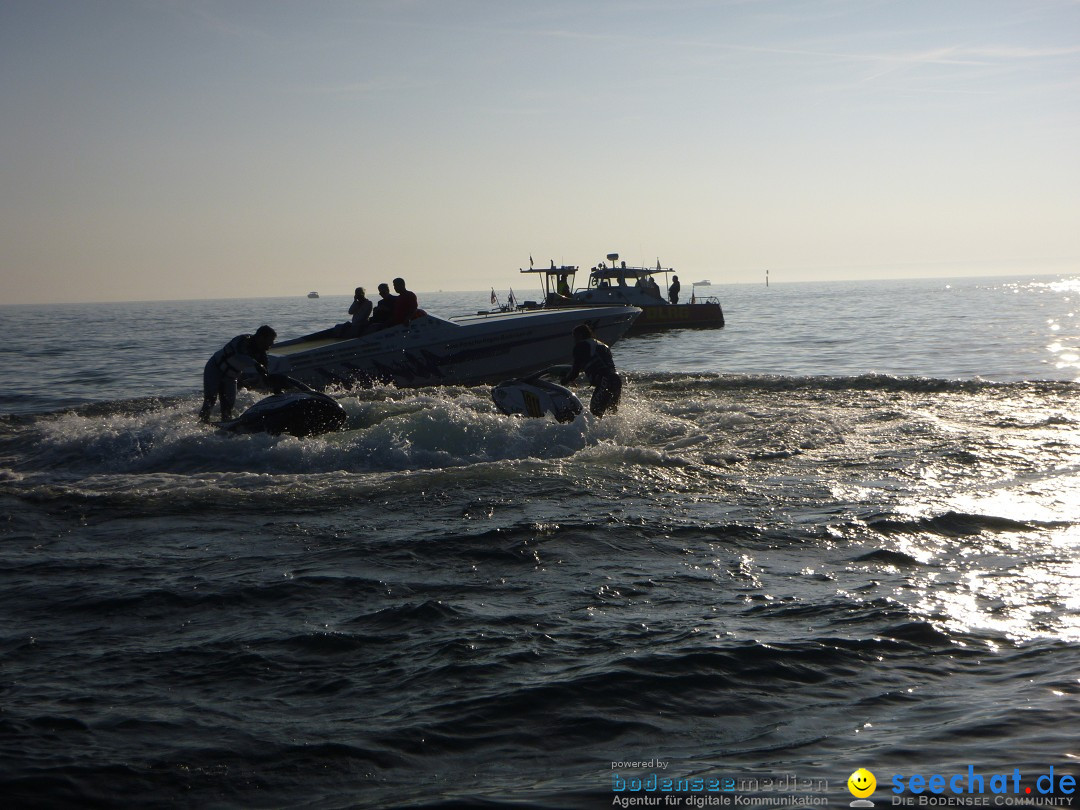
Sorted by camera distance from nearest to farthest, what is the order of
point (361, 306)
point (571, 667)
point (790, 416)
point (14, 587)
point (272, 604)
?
point (571, 667) → point (272, 604) → point (14, 587) → point (790, 416) → point (361, 306)

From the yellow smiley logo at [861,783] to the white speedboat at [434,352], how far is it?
1407cm

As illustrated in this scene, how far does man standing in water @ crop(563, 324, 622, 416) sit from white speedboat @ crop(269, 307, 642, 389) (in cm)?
550

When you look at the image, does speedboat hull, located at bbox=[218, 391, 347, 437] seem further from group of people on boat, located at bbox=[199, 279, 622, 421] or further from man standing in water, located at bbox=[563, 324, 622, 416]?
man standing in water, located at bbox=[563, 324, 622, 416]

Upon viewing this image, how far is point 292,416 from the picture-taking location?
1184 cm

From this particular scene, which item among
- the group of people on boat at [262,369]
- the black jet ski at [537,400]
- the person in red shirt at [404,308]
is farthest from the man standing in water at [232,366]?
the person in red shirt at [404,308]

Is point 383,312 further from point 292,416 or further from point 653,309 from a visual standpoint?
point 653,309

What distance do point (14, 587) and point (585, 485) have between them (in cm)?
498

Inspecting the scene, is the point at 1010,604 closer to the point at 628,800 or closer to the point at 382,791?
the point at 628,800

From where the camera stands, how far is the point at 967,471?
962 cm

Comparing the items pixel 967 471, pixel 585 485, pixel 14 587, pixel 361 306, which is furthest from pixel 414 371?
pixel 14 587

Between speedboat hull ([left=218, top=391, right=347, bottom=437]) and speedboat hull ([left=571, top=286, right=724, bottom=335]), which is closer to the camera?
speedboat hull ([left=218, top=391, right=347, bottom=437])

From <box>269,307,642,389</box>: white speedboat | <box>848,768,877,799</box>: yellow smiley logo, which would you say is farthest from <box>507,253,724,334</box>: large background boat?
<box>848,768,877,799</box>: yellow smiley logo

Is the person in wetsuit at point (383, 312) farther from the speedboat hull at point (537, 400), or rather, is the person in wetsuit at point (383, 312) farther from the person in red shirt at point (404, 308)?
the speedboat hull at point (537, 400)

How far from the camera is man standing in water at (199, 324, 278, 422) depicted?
12656mm
